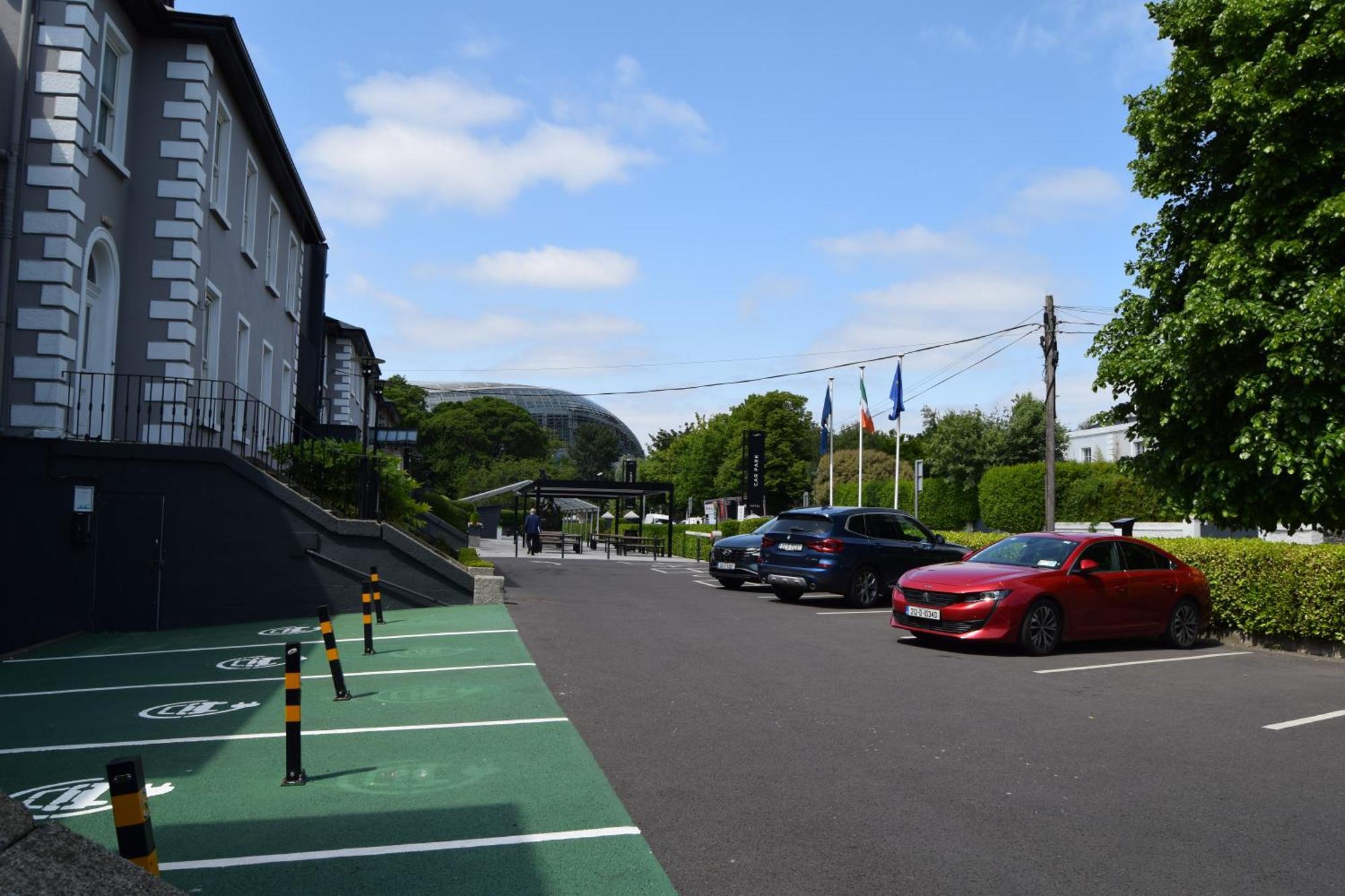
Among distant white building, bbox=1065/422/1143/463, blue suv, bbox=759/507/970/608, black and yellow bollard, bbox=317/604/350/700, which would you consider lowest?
black and yellow bollard, bbox=317/604/350/700

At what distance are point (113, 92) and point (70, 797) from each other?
12.9m

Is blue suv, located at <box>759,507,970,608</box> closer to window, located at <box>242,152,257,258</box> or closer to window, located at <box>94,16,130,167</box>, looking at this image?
window, located at <box>242,152,257,258</box>

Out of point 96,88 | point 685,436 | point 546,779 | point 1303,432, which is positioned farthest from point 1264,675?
point 685,436

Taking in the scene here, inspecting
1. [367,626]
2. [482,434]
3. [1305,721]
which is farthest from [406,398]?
[1305,721]

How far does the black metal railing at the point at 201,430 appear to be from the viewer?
14.9 metres

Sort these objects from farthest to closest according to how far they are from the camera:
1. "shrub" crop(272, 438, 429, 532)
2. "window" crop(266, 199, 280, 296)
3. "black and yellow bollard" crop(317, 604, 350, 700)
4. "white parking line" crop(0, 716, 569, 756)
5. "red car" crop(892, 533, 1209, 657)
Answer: "window" crop(266, 199, 280, 296) < "shrub" crop(272, 438, 429, 532) < "red car" crop(892, 533, 1209, 657) < "black and yellow bollard" crop(317, 604, 350, 700) < "white parking line" crop(0, 716, 569, 756)

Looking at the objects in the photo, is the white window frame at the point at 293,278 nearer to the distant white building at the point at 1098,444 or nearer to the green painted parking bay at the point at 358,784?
the green painted parking bay at the point at 358,784

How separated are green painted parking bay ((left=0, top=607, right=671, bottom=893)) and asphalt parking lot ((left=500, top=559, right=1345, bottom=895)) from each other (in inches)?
14.2

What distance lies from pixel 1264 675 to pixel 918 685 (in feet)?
13.9

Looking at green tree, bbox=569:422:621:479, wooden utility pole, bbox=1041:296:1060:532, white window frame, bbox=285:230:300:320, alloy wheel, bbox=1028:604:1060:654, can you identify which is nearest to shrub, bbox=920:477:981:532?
wooden utility pole, bbox=1041:296:1060:532

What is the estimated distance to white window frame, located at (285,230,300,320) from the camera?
2533 cm

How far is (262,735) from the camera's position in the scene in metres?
7.87

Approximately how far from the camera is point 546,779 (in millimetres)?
6383

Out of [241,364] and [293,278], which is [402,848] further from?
[293,278]
